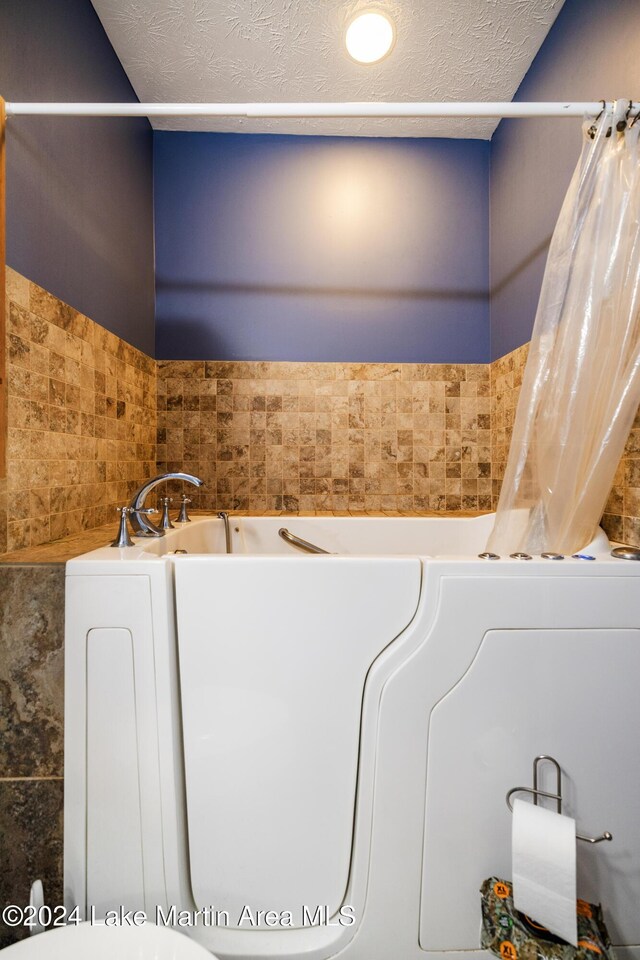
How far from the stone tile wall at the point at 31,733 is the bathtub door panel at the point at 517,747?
72cm

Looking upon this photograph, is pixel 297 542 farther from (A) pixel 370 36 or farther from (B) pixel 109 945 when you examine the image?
(A) pixel 370 36

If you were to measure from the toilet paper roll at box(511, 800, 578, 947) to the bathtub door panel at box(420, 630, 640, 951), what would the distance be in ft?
0.23

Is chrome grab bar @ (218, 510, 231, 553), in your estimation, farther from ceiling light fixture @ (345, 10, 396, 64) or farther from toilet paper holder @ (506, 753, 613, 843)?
ceiling light fixture @ (345, 10, 396, 64)

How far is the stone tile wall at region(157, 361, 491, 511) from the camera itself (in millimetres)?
2100

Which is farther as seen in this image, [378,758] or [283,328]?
[283,328]

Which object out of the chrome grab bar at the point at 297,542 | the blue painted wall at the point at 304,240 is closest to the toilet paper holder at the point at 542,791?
the chrome grab bar at the point at 297,542

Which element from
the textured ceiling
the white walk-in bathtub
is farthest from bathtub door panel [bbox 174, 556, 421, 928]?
the textured ceiling

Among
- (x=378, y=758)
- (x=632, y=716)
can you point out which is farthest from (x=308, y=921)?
(x=632, y=716)

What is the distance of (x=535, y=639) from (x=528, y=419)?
50 centimetres

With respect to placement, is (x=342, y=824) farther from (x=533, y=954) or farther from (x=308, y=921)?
(x=533, y=954)

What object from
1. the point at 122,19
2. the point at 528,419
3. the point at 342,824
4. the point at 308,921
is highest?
the point at 122,19

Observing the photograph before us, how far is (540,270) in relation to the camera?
5.44ft

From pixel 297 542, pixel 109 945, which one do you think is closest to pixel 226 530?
pixel 297 542

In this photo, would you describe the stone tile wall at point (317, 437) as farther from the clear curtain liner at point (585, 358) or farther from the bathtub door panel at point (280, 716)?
the bathtub door panel at point (280, 716)
